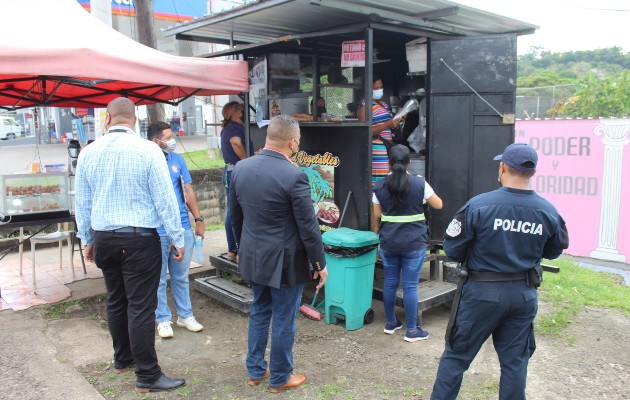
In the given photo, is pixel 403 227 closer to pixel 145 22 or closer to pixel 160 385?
pixel 160 385

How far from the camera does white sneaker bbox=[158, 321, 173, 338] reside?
14.6ft


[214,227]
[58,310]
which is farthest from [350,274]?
[214,227]

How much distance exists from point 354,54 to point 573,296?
3776 millimetres

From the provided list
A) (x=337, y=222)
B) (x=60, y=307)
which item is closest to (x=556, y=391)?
(x=337, y=222)

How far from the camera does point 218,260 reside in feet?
19.4

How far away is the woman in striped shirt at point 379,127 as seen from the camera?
5.36 metres

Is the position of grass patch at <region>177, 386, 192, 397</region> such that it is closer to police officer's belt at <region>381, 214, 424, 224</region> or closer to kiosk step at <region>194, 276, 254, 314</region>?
kiosk step at <region>194, 276, 254, 314</region>

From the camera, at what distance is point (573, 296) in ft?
19.2

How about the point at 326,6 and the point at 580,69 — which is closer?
the point at 326,6

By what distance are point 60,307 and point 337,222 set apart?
9.81 feet

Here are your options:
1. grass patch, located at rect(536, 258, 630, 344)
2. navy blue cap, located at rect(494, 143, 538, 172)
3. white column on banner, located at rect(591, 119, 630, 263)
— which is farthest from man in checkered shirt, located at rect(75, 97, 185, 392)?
white column on banner, located at rect(591, 119, 630, 263)

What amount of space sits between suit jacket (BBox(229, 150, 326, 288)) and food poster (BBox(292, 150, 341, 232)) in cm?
217

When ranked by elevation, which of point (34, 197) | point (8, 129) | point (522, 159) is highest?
point (8, 129)

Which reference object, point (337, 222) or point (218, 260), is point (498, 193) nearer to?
point (337, 222)
